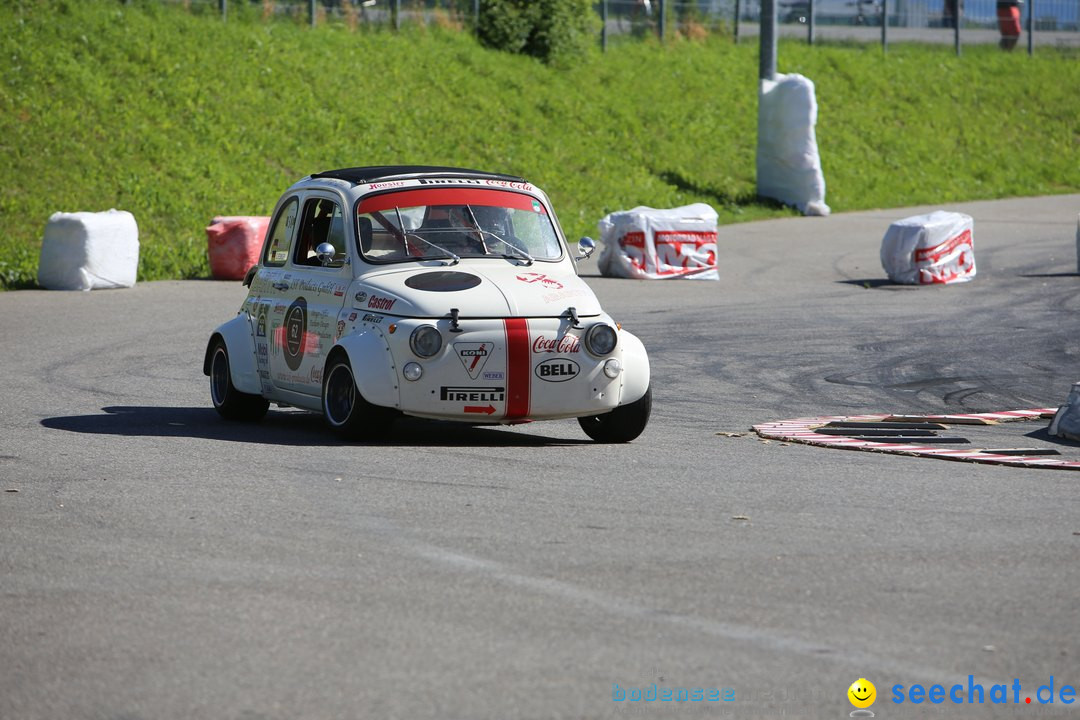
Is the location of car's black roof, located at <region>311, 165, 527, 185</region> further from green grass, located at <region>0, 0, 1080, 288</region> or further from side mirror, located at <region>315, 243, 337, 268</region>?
green grass, located at <region>0, 0, 1080, 288</region>

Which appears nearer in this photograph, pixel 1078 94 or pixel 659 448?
pixel 659 448

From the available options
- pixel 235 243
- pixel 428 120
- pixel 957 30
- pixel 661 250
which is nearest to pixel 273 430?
pixel 235 243

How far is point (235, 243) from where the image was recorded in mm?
21156

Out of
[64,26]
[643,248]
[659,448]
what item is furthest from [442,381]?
[64,26]

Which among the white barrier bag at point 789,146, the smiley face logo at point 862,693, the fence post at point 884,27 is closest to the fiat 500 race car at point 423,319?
the smiley face logo at point 862,693

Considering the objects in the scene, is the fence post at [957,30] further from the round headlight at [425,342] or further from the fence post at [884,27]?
the round headlight at [425,342]

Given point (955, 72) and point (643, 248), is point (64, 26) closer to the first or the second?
point (643, 248)

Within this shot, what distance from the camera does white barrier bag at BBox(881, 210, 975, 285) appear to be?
21.4 m

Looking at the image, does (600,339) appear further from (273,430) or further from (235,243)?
(235,243)

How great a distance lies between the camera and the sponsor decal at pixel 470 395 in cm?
944

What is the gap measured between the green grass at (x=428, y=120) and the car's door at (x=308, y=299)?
34.3 ft

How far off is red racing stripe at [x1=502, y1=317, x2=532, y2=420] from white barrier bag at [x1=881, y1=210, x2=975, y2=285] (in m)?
12.9

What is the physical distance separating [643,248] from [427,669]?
1726 centimetres

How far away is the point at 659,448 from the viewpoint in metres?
9.70
